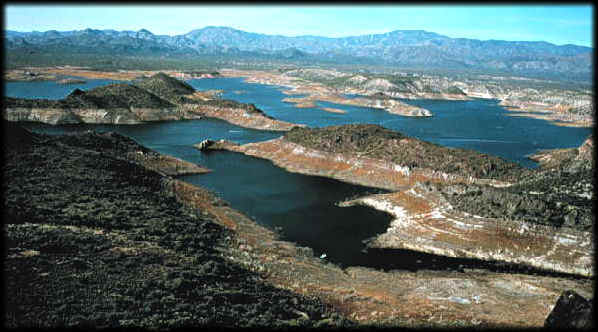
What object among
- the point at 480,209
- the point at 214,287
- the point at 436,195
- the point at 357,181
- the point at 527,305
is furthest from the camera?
the point at 357,181

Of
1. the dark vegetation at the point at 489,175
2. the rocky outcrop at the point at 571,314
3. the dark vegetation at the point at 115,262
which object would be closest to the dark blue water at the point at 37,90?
the dark vegetation at the point at 489,175

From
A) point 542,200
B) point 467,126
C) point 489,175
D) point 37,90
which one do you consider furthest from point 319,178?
point 37,90

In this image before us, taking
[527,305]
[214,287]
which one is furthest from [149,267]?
[527,305]

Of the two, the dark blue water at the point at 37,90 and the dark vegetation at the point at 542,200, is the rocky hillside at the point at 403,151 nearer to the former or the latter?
the dark vegetation at the point at 542,200

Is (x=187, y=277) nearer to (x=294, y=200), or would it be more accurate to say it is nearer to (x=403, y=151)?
(x=294, y=200)

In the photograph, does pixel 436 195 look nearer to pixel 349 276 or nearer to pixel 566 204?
pixel 566 204
